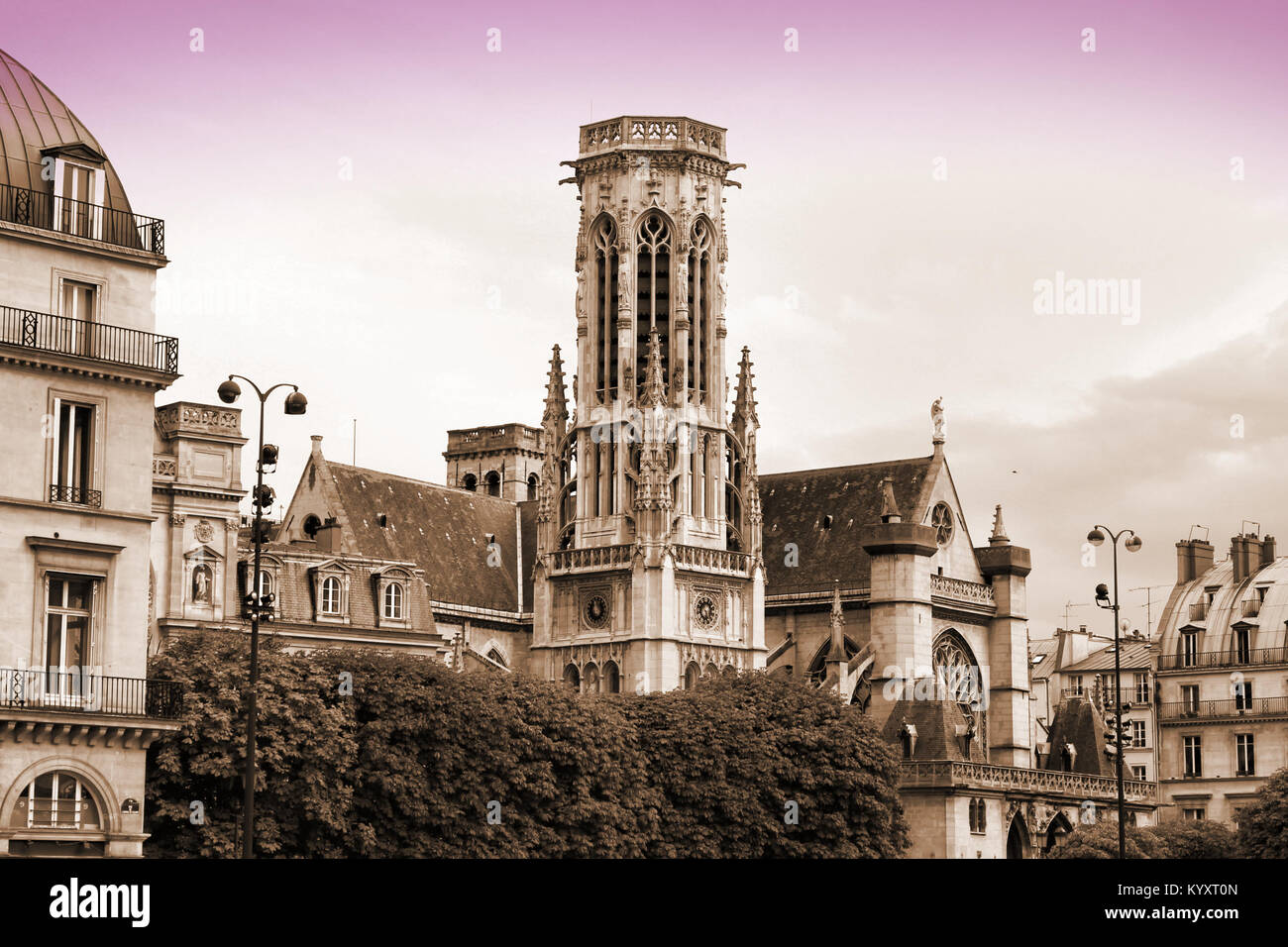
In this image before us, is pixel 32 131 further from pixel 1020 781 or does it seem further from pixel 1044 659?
pixel 1044 659

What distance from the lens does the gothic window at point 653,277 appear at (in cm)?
11062

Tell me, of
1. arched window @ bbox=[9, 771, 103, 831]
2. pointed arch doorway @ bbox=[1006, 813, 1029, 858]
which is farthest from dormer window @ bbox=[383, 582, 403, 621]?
arched window @ bbox=[9, 771, 103, 831]

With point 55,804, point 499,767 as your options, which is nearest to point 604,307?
point 499,767

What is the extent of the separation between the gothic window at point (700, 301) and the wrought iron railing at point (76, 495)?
62.9m

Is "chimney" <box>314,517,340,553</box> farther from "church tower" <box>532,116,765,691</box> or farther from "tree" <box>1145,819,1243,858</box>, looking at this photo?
"tree" <box>1145,819,1243,858</box>

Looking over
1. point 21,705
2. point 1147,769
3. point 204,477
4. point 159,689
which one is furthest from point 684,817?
point 1147,769

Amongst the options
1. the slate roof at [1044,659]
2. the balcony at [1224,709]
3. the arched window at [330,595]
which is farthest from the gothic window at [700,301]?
the slate roof at [1044,659]

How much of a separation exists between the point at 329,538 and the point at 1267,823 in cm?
4140

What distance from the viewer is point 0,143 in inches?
1944

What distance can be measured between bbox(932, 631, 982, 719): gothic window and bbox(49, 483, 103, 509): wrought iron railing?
214ft

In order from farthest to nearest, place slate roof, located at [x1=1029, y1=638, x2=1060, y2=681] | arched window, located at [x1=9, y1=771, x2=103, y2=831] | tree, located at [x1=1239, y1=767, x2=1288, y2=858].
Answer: slate roof, located at [x1=1029, y1=638, x2=1060, y2=681] < tree, located at [x1=1239, y1=767, x2=1288, y2=858] < arched window, located at [x1=9, y1=771, x2=103, y2=831]

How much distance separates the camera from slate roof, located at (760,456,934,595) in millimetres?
113125

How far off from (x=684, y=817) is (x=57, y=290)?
34551mm
